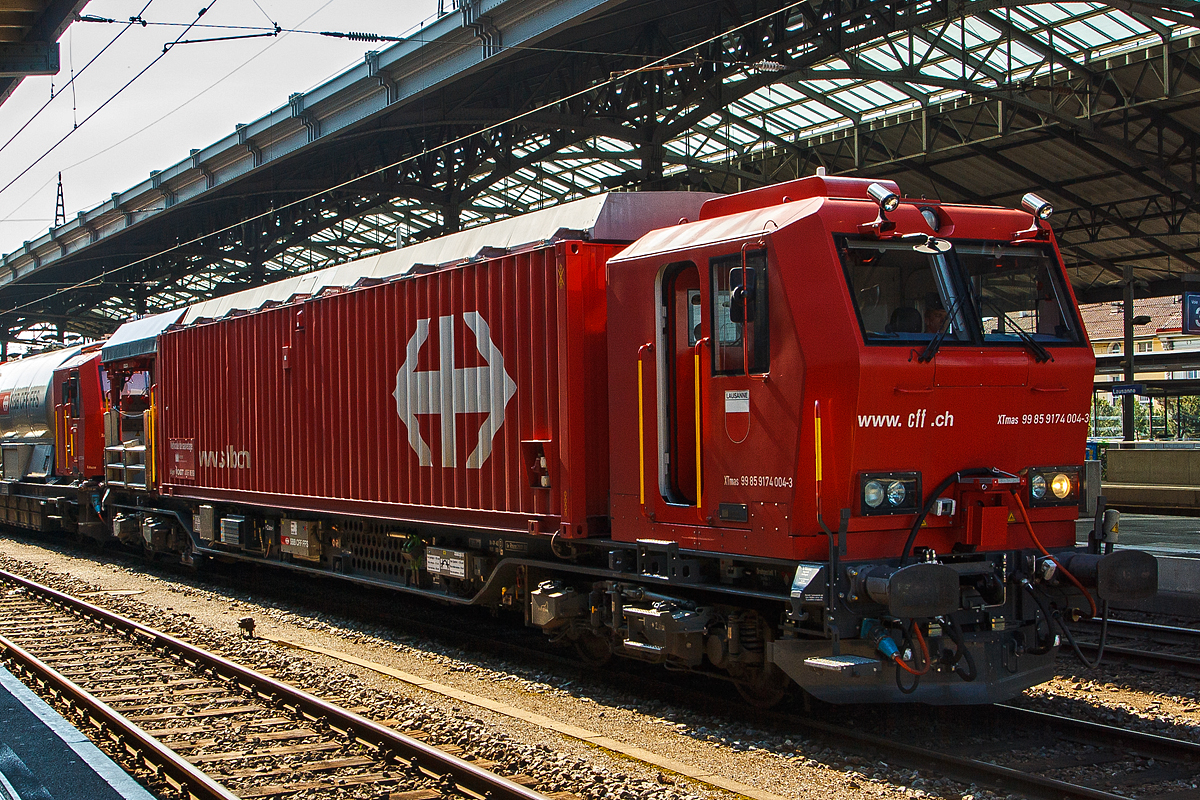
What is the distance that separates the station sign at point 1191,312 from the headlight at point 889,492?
17.1m

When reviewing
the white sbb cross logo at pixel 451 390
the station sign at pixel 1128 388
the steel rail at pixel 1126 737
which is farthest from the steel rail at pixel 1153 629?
the station sign at pixel 1128 388

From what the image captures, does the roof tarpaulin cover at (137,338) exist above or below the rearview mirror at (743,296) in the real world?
above

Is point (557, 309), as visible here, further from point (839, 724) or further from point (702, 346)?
point (839, 724)

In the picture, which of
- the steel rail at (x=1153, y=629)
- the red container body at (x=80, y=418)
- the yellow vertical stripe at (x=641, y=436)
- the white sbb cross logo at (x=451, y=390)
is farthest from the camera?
the red container body at (x=80, y=418)

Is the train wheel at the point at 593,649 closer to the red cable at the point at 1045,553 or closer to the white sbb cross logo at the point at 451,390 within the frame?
the white sbb cross logo at the point at 451,390

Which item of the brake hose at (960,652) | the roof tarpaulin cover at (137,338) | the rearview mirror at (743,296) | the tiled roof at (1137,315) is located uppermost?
the tiled roof at (1137,315)

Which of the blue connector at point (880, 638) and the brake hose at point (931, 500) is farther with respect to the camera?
the brake hose at point (931, 500)

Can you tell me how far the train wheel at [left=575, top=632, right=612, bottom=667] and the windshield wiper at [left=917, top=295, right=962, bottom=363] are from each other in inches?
139

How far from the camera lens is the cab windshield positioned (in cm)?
702

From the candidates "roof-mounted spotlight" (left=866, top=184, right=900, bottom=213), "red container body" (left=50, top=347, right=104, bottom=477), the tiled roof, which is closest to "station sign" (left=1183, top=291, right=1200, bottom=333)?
"roof-mounted spotlight" (left=866, top=184, right=900, bottom=213)

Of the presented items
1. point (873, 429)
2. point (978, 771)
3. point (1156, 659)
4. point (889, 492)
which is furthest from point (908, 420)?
point (1156, 659)

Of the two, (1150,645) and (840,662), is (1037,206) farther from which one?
(1150,645)

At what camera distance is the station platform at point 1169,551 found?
457 inches

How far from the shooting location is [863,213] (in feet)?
23.4
